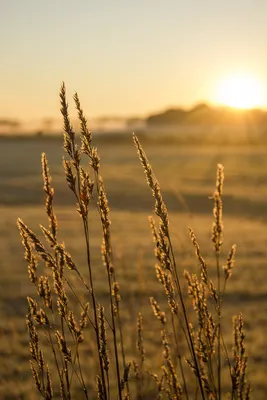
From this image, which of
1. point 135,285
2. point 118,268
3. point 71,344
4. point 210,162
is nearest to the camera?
point 71,344

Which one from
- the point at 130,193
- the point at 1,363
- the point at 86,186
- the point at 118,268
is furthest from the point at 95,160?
the point at 130,193

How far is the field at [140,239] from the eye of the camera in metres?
4.05

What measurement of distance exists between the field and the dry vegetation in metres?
0.02

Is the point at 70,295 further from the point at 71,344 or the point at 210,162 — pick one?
the point at 210,162

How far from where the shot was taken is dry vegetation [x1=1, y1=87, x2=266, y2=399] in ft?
5.96

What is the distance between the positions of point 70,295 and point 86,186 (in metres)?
3.63

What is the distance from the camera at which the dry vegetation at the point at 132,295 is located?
182 cm

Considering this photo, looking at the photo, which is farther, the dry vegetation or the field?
the field

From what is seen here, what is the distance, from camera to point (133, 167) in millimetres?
19078

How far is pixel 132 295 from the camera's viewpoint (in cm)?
347

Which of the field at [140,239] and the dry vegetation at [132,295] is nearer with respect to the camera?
the dry vegetation at [132,295]

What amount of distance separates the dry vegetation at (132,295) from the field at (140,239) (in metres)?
0.02

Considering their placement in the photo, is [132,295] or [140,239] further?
[140,239]

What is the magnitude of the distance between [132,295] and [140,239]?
15.6 ft
